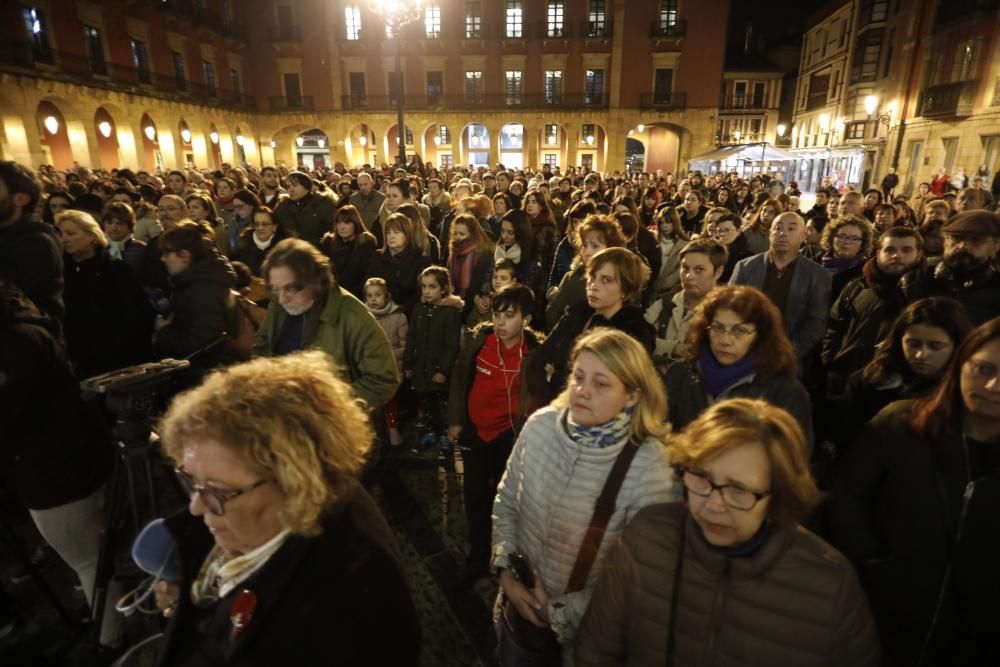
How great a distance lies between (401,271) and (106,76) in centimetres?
2490

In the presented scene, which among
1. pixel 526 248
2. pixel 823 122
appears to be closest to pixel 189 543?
pixel 526 248

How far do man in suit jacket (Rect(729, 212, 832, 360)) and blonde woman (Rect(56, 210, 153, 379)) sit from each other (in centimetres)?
444

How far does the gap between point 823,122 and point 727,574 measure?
139ft

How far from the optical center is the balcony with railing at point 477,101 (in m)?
33.9

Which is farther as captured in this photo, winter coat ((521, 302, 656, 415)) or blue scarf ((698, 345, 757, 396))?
winter coat ((521, 302, 656, 415))

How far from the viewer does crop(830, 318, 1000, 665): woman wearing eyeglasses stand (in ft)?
5.25

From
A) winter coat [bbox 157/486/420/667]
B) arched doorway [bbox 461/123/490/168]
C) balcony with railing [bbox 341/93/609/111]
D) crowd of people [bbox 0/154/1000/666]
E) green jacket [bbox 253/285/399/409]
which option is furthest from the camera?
arched doorway [bbox 461/123/490/168]

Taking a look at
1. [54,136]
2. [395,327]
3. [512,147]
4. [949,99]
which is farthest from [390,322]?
[512,147]

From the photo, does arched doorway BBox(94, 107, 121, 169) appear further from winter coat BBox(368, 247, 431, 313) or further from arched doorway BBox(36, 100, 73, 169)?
winter coat BBox(368, 247, 431, 313)

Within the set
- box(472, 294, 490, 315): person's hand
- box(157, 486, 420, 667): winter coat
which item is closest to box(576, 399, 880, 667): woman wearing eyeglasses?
box(157, 486, 420, 667): winter coat

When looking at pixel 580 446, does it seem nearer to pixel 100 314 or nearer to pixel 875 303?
pixel 875 303

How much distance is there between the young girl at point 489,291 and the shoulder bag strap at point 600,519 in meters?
Answer: 2.35

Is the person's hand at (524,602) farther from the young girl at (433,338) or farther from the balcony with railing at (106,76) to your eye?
the balcony with railing at (106,76)

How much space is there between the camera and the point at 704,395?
2291mm
